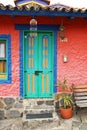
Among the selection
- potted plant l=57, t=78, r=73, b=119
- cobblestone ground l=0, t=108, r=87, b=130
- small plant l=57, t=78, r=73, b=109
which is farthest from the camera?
small plant l=57, t=78, r=73, b=109

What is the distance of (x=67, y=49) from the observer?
8555 millimetres

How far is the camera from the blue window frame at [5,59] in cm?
836

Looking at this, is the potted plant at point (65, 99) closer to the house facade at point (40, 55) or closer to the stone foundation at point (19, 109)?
the house facade at point (40, 55)

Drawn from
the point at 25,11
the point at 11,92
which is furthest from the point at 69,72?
the point at 25,11

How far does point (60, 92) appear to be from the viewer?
8.59 meters

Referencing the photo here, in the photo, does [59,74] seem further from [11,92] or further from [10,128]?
[10,128]

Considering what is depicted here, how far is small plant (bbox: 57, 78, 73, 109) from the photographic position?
8.23m

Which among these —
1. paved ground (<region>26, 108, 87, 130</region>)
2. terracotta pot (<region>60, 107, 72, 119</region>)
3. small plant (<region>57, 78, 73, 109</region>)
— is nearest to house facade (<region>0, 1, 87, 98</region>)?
small plant (<region>57, 78, 73, 109</region>)

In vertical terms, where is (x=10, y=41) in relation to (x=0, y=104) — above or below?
above

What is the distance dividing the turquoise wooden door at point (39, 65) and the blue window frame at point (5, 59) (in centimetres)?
55

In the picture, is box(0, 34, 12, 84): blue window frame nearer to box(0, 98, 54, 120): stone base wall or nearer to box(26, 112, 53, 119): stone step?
box(0, 98, 54, 120): stone base wall

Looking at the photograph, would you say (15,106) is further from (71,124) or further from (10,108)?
(71,124)

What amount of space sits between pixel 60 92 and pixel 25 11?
116 inches

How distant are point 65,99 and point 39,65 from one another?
4.71 feet
